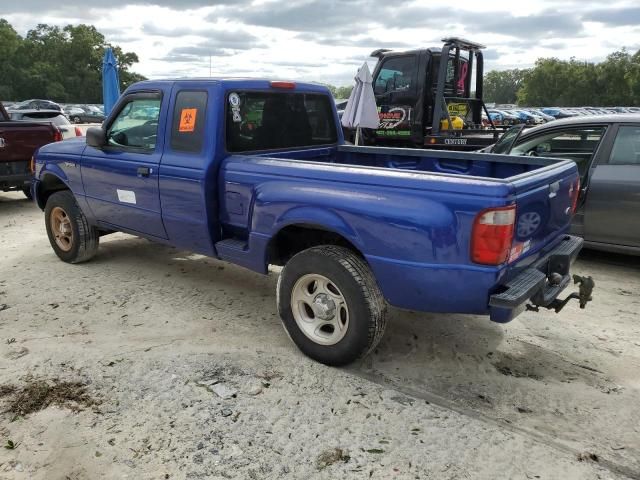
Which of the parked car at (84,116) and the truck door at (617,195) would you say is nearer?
the truck door at (617,195)

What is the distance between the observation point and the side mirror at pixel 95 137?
15.0ft

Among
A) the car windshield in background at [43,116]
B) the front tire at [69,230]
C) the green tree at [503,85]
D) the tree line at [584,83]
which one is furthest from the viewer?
the green tree at [503,85]

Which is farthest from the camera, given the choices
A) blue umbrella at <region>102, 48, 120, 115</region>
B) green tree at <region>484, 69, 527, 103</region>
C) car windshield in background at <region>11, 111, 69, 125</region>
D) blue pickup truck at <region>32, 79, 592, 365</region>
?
green tree at <region>484, 69, 527, 103</region>

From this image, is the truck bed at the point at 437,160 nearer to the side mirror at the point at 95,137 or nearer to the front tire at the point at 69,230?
the side mirror at the point at 95,137

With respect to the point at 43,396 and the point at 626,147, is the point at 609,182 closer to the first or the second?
the point at 626,147

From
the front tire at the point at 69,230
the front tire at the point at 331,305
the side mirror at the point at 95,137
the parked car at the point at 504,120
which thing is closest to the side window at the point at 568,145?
the front tire at the point at 331,305

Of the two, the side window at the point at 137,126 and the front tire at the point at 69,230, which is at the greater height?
the side window at the point at 137,126

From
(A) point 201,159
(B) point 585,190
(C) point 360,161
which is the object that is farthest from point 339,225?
(B) point 585,190

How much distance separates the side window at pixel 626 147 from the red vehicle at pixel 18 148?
7.87 metres

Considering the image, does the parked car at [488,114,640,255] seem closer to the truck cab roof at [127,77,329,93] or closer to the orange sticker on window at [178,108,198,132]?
the truck cab roof at [127,77,329,93]

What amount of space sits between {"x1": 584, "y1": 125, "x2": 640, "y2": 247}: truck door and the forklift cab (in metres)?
4.45

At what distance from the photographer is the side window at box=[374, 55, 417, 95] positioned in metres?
10.0

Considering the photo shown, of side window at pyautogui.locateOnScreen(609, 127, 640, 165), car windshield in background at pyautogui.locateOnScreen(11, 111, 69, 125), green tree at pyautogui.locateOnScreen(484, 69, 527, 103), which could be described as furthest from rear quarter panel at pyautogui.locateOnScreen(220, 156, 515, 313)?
green tree at pyautogui.locateOnScreen(484, 69, 527, 103)

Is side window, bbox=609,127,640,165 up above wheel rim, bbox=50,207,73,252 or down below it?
above
